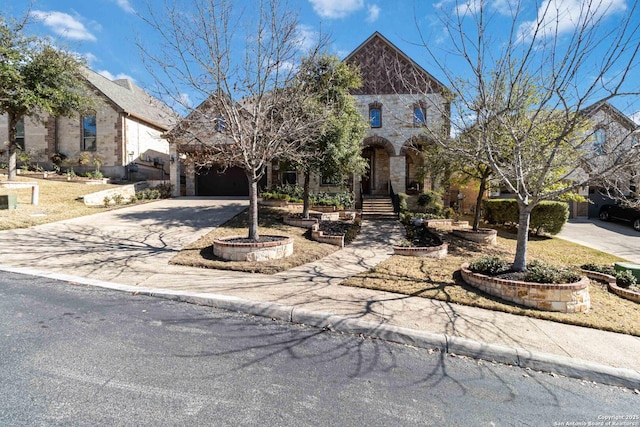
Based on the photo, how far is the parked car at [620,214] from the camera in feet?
52.1

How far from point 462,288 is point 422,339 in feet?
8.05

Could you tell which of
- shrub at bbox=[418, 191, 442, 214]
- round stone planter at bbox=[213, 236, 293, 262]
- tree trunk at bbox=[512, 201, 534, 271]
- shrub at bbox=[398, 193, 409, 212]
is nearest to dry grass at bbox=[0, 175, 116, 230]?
round stone planter at bbox=[213, 236, 293, 262]

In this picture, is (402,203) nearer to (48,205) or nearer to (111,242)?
(111,242)

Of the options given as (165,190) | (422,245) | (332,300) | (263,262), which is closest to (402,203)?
(422,245)

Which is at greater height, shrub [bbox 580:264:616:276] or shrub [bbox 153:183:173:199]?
shrub [bbox 153:183:173:199]

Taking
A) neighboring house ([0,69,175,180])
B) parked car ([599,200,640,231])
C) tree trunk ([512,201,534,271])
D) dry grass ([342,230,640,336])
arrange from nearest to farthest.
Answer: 1. dry grass ([342,230,640,336])
2. tree trunk ([512,201,534,271])
3. parked car ([599,200,640,231])
4. neighboring house ([0,69,175,180])

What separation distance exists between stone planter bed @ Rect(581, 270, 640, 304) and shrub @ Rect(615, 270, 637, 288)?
11cm

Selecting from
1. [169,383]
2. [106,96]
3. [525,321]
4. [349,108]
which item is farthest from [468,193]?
[106,96]

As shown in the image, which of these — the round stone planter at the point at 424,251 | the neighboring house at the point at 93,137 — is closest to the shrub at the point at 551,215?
the round stone planter at the point at 424,251

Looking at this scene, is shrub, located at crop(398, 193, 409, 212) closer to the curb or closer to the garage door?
Result: the garage door

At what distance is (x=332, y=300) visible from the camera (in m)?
5.10

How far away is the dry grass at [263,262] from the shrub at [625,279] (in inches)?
264

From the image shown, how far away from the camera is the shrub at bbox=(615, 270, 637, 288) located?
6.69 m

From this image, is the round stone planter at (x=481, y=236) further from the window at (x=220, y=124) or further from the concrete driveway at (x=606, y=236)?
the window at (x=220, y=124)
